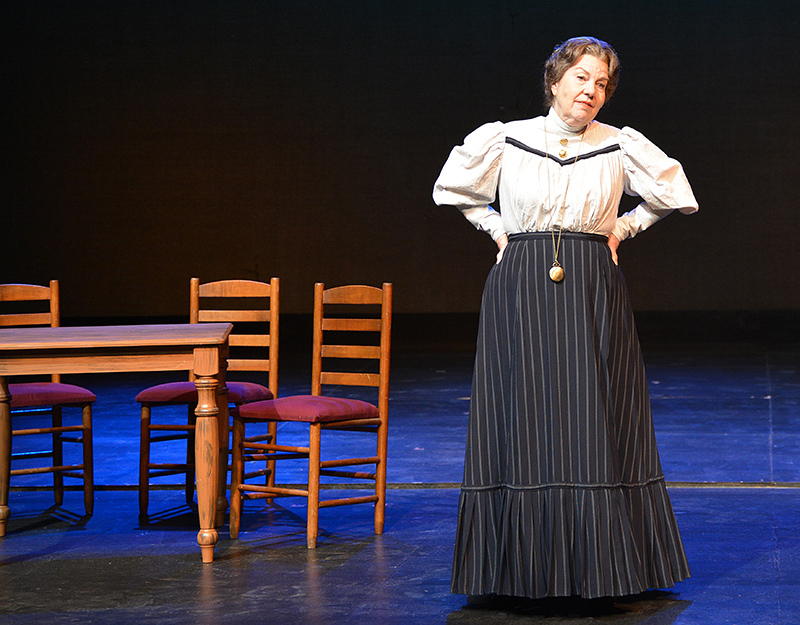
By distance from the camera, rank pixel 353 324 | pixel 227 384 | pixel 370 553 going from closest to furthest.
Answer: pixel 370 553 → pixel 353 324 → pixel 227 384

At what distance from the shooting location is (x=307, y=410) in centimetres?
304

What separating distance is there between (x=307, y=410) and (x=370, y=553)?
0.49m

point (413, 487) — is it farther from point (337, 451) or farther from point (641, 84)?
point (641, 84)

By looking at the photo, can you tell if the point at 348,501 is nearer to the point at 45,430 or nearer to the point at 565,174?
the point at 45,430

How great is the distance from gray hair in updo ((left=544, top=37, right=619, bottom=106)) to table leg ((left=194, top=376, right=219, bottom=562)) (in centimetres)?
133

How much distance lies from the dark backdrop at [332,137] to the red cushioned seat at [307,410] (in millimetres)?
8403

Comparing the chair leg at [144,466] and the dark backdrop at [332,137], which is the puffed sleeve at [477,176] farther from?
the dark backdrop at [332,137]

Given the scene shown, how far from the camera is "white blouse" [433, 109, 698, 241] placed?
2414mm

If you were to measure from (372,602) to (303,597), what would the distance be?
19cm

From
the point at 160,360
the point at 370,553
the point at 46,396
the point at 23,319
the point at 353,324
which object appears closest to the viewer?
the point at 160,360

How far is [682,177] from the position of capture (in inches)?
97.9

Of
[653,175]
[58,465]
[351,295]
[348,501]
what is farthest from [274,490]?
[653,175]

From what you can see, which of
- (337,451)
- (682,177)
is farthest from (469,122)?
(682,177)

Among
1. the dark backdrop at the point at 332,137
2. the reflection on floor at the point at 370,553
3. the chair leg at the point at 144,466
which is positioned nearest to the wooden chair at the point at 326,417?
the reflection on floor at the point at 370,553
